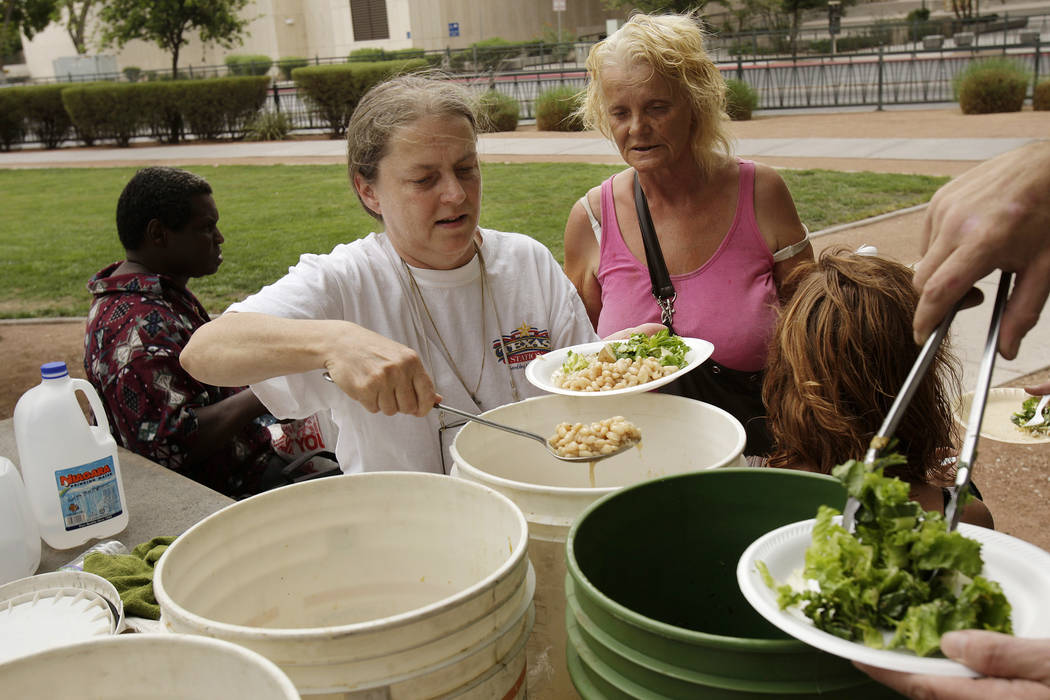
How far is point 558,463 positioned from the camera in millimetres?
2008

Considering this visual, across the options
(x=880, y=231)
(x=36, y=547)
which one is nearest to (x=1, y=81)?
(x=880, y=231)

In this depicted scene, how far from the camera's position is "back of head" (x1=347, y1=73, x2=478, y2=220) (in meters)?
2.31

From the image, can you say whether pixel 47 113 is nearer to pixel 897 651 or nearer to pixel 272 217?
pixel 272 217

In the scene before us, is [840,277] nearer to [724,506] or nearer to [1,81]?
[724,506]

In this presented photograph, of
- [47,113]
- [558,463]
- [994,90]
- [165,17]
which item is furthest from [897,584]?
[165,17]

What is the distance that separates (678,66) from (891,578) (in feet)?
8.01

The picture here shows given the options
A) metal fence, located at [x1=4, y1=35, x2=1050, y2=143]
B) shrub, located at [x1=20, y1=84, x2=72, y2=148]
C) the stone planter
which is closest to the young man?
metal fence, located at [x1=4, y1=35, x2=1050, y2=143]

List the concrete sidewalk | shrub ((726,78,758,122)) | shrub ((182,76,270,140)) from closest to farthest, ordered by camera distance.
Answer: the concrete sidewalk < shrub ((726,78,758,122)) < shrub ((182,76,270,140))

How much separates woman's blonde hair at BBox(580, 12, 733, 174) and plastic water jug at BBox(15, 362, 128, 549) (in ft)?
6.60

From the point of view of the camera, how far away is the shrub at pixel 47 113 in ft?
76.9

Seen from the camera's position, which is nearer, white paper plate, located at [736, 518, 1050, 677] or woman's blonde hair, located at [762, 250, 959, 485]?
white paper plate, located at [736, 518, 1050, 677]

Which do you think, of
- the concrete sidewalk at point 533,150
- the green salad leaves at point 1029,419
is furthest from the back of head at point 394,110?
the concrete sidewalk at point 533,150

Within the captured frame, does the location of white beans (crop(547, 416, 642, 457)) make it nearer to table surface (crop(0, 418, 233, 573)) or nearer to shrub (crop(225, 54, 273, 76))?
table surface (crop(0, 418, 233, 573))

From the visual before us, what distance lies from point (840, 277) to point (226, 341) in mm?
1400
